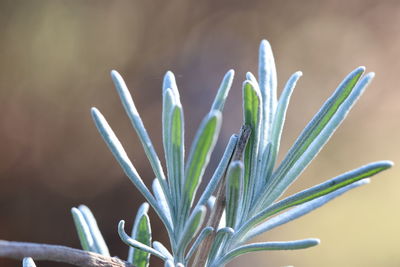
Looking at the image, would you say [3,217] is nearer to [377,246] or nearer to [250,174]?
[377,246]

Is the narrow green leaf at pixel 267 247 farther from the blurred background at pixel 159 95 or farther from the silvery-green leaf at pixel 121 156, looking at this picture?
the blurred background at pixel 159 95

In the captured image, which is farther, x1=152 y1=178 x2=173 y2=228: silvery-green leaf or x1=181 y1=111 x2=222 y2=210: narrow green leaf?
x1=152 y1=178 x2=173 y2=228: silvery-green leaf

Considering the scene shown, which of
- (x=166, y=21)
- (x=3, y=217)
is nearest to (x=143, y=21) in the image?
(x=166, y=21)

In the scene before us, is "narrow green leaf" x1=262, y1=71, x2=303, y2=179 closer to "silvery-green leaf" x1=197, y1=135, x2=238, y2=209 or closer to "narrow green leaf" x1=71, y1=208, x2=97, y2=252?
"silvery-green leaf" x1=197, y1=135, x2=238, y2=209

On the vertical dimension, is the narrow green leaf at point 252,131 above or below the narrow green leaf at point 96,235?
above

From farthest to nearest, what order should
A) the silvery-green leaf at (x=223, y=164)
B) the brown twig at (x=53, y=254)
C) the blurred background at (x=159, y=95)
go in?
the blurred background at (x=159, y=95)
the silvery-green leaf at (x=223, y=164)
the brown twig at (x=53, y=254)

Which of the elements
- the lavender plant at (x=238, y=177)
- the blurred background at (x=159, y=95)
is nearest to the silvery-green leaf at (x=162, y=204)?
the lavender plant at (x=238, y=177)

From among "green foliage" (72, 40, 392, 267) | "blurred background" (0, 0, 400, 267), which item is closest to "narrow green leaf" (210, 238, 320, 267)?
"green foliage" (72, 40, 392, 267)
